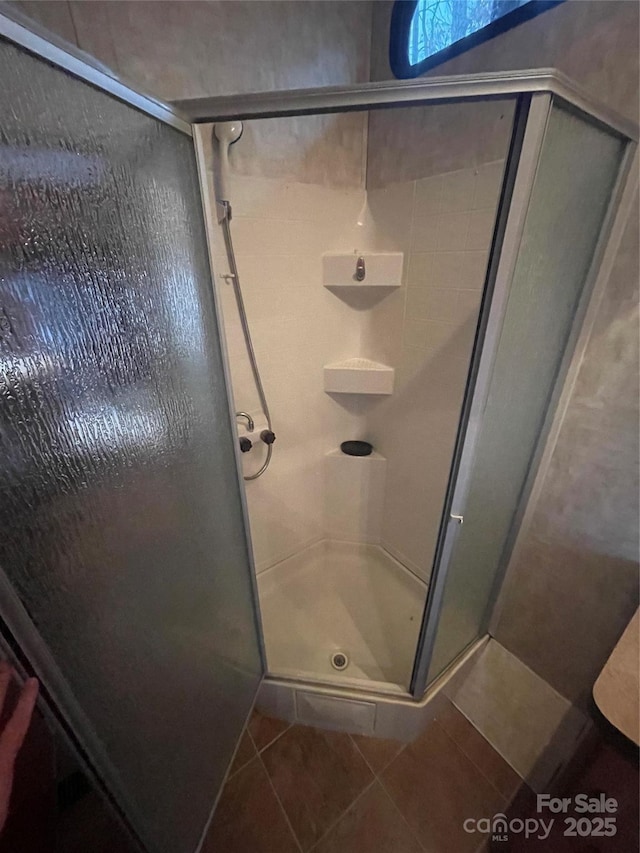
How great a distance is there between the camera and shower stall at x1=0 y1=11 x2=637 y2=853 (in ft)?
1.45

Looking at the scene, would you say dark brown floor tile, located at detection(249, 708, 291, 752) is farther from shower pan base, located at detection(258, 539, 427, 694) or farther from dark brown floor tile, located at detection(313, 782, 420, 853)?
dark brown floor tile, located at detection(313, 782, 420, 853)

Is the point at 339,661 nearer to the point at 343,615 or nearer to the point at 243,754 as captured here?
the point at 343,615

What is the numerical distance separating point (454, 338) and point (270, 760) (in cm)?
168

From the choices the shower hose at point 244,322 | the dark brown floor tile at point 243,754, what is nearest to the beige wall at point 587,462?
the shower hose at point 244,322

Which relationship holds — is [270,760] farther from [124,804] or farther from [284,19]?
[284,19]

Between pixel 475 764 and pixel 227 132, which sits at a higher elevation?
pixel 227 132

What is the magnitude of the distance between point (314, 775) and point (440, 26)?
2.53 meters

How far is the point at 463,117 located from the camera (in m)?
1.08

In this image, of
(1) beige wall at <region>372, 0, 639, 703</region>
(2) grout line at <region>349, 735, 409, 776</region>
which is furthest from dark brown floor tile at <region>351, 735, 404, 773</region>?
(1) beige wall at <region>372, 0, 639, 703</region>

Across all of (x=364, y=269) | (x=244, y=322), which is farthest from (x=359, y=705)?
(x=364, y=269)

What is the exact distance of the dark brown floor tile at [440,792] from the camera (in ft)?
3.45

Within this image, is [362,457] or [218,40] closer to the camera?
[218,40]

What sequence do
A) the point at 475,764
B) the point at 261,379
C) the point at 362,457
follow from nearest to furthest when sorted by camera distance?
the point at 475,764
the point at 261,379
the point at 362,457

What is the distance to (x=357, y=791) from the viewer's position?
1146 millimetres
